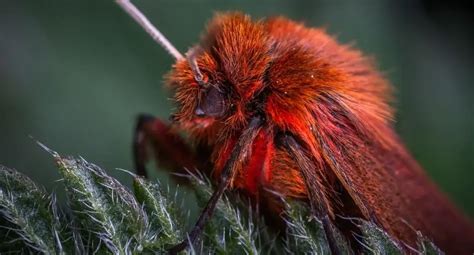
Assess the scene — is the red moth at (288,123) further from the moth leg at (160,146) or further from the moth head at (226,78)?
the moth leg at (160,146)

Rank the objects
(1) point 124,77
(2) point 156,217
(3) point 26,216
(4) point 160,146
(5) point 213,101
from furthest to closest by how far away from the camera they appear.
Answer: (1) point 124,77 → (4) point 160,146 → (5) point 213,101 → (2) point 156,217 → (3) point 26,216

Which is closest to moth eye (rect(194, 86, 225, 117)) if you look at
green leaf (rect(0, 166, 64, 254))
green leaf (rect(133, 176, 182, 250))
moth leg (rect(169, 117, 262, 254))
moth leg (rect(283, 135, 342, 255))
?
moth leg (rect(169, 117, 262, 254))

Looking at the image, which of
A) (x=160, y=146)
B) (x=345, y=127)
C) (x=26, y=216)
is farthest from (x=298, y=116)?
(x=26, y=216)

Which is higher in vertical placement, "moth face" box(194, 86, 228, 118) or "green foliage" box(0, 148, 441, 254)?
"moth face" box(194, 86, 228, 118)

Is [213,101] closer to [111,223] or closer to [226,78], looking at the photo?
[226,78]

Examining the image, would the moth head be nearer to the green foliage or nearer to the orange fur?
the orange fur

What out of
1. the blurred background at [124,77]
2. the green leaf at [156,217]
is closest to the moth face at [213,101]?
the green leaf at [156,217]

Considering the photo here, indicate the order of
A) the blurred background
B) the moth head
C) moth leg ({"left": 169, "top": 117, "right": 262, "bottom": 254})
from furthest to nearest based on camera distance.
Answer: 1. the blurred background
2. the moth head
3. moth leg ({"left": 169, "top": 117, "right": 262, "bottom": 254})
